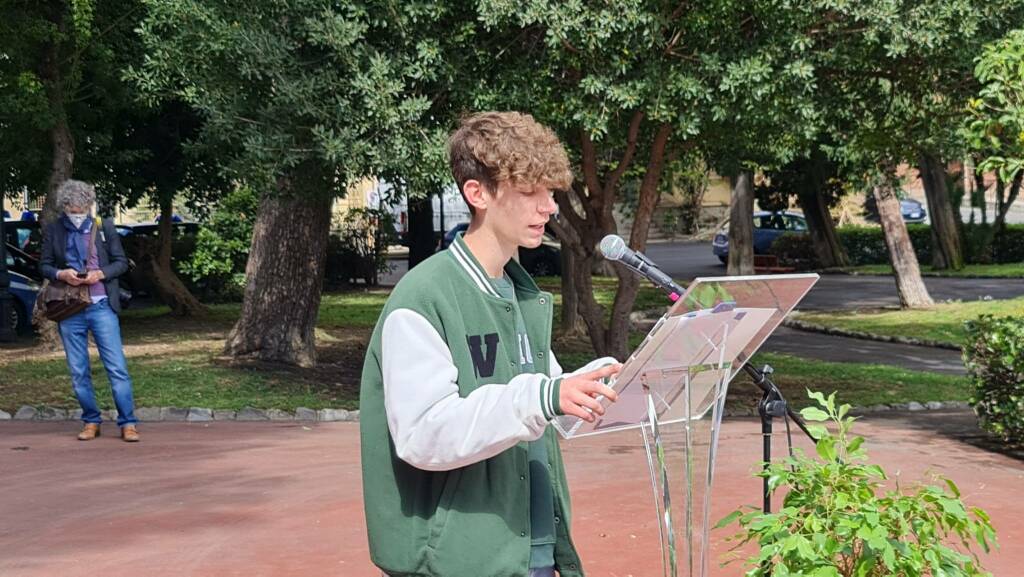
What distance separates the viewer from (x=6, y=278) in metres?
16.1

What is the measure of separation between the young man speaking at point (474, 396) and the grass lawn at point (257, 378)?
27.6ft

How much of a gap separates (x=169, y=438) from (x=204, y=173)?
1020cm

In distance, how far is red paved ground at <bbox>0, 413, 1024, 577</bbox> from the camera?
6.59m

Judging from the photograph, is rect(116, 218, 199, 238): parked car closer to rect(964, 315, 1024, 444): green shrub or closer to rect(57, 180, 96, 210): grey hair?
rect(57, 180, 96, 210): grey hair

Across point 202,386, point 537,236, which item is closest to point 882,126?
point 202,386

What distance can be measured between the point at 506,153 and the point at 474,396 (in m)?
0.56

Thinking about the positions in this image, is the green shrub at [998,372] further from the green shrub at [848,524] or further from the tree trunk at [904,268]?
the tree trunk at [904,268]

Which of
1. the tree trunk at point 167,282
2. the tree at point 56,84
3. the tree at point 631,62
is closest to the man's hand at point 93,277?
the tree at point 631,62

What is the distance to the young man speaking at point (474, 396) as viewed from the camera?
2697 millimetres

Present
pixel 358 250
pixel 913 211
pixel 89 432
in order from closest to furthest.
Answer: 1. pixel 89 432
2. pixel 358 250
3. pixel 913 211

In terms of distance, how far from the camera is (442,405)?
272 centimetres

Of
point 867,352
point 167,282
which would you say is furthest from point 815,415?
point 167,282

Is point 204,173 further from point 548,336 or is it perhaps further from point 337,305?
point 548,336

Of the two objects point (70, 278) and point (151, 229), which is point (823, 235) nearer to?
point (151, 229)
